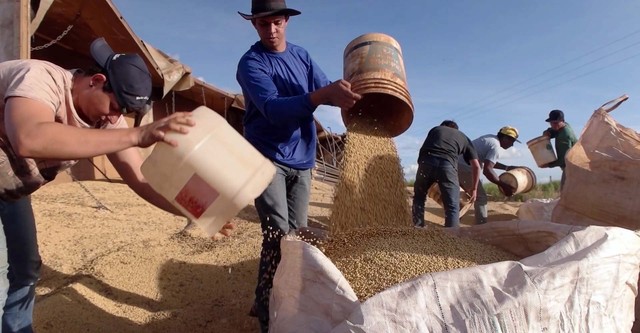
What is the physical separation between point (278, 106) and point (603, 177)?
1.66 metres

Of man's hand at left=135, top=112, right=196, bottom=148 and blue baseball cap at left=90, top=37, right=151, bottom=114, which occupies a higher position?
blue baseball cap at left=90, top=37, right=151, bottom=114

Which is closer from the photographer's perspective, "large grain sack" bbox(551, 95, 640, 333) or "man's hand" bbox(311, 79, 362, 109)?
"man's hand" bbox(311, 79, 362, 109)

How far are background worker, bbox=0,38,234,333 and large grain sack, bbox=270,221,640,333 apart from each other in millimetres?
555

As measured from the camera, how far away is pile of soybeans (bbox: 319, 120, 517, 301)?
1.74 meters

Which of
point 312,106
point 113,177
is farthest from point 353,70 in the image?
point 113,177

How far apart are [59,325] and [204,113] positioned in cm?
157

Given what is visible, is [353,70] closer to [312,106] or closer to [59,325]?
[312,106]

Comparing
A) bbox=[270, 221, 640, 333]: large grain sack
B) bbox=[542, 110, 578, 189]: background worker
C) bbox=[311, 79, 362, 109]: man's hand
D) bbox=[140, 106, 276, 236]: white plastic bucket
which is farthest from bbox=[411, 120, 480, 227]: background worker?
bbox=[140, 106, 276, 236]: white plastic bucket

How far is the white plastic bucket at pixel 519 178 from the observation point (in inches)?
252

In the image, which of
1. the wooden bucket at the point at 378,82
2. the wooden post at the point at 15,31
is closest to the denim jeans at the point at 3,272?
the wooden bucket at the point at 378,82

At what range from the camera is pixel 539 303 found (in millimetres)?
1316

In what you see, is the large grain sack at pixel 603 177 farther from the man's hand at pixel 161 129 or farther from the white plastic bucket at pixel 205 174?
the man's hand at pixel 161 129

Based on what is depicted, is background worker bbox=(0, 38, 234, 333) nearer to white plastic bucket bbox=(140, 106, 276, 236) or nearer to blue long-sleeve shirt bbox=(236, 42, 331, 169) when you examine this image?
white plastic bucket bbox=(140, 106, 276, 236)

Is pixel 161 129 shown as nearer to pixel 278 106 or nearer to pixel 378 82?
pixel 278 106
